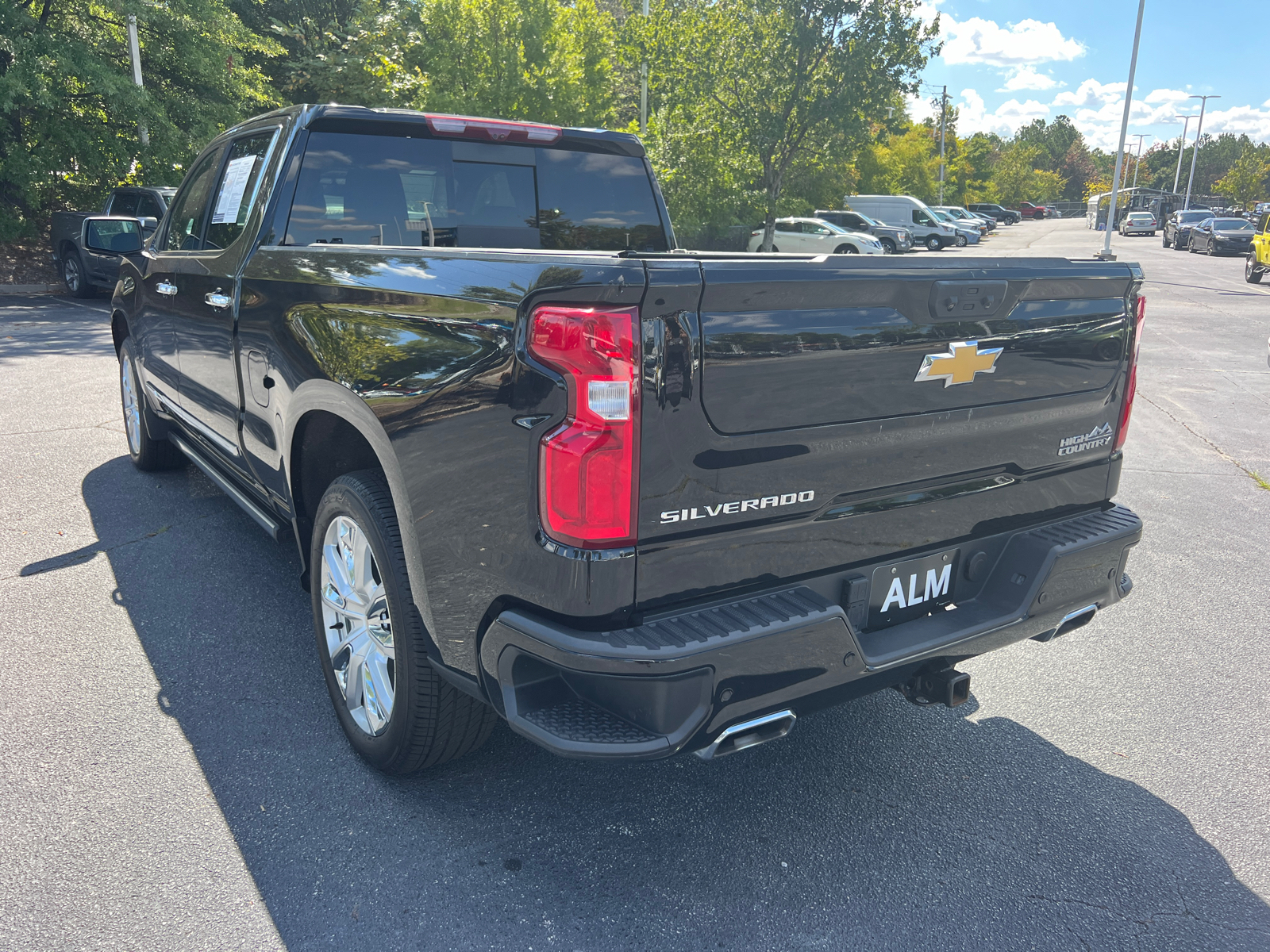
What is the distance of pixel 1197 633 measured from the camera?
4.20m

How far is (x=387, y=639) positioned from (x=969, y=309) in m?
1.90

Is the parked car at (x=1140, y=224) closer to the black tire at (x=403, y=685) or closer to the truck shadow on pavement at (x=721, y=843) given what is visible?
the truck shadow on pavement at (x=721, y=843)

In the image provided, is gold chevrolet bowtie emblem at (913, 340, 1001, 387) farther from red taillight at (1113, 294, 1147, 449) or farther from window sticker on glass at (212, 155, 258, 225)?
window sticker on glass at (212, 155, 258, 225)

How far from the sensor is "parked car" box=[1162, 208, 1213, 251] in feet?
152

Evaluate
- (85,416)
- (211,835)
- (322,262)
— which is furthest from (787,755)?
(85,416)

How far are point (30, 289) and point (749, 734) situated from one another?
20.3 m

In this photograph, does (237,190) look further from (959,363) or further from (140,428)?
(959,363)

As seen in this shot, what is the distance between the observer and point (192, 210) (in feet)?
15.4

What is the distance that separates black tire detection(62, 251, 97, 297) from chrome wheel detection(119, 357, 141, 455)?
1240cm

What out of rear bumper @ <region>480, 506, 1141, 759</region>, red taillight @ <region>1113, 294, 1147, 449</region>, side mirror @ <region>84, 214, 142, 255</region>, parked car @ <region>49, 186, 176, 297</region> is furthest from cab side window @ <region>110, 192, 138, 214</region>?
red taillight @ <region>1113, 294, 1147, 449</region>

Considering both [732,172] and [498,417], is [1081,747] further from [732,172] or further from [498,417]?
[732,172]

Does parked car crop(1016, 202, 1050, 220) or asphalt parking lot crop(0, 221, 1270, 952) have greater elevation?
parked car crop(1016, 202, 1050, 220)

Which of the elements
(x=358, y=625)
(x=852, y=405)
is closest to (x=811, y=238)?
(x=358, y=625)

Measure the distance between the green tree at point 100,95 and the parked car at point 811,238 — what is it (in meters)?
16.7
